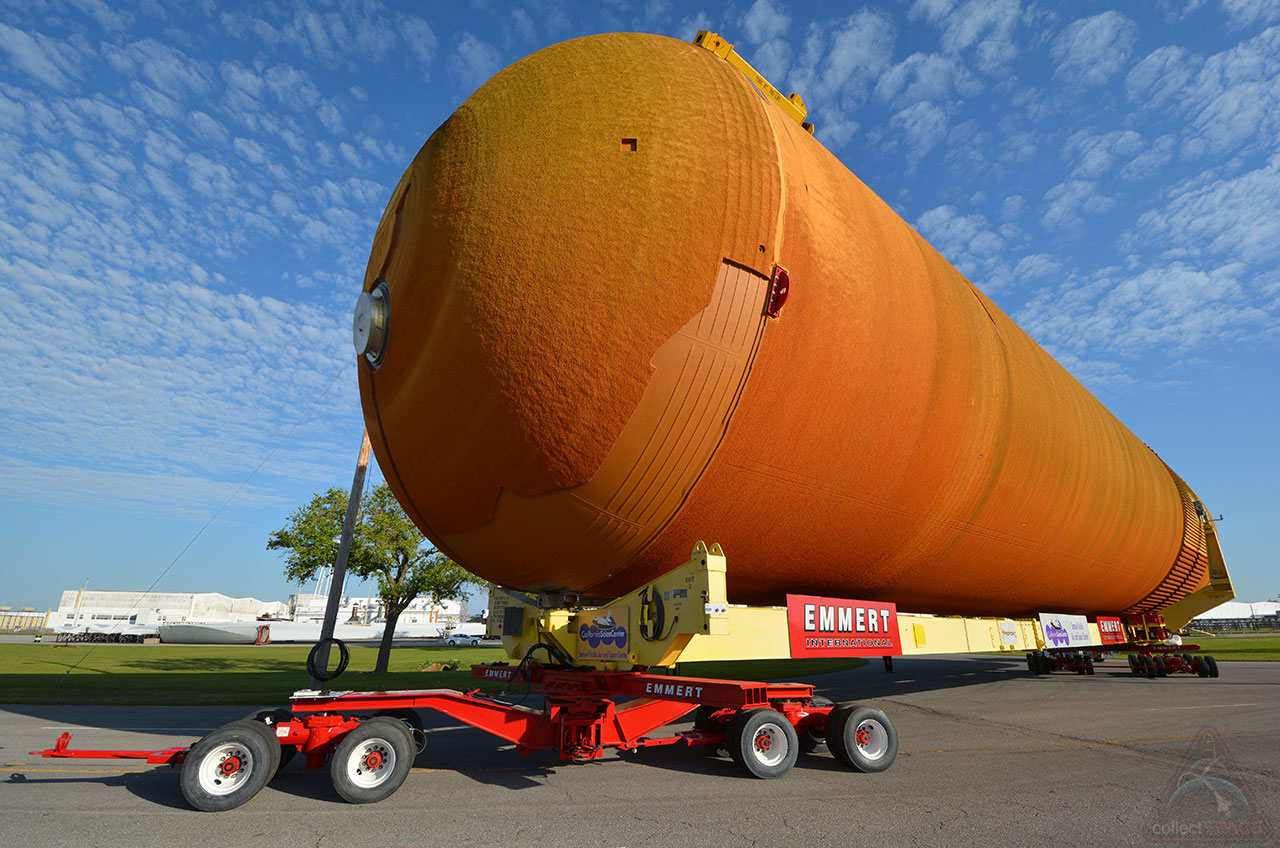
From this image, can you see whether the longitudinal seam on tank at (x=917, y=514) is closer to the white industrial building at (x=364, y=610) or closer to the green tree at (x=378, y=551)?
the green tree at (x=378, y=551)

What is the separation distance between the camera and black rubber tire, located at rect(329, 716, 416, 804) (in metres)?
4.93

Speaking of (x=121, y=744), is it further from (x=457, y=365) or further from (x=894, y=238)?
(x=894, y=238)

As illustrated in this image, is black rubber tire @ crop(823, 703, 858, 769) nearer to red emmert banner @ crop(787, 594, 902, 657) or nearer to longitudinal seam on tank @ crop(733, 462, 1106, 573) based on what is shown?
red emmert banner @ crop(787, 594, 902, 657)

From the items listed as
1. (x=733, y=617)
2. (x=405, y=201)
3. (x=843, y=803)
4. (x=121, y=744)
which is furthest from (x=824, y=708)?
(x=121, y=744)

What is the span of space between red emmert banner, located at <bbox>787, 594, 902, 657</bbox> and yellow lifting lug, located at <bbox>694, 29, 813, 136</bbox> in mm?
4721

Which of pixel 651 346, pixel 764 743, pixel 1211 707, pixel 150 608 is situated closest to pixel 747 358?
pixel 651 346

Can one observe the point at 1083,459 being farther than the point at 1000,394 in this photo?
Yes

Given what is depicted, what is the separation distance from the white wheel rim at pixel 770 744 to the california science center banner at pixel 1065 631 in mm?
5057

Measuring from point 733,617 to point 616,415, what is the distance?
6.47 feet

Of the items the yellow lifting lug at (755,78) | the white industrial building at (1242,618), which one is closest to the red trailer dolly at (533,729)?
the yellow lifting lug at (755,78)

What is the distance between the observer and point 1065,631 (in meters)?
9.45

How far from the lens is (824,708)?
6.43 meters

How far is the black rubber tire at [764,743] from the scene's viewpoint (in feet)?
18.9

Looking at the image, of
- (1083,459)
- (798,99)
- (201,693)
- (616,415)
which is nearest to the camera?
(616,415)
